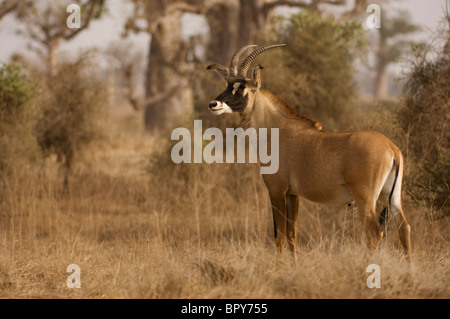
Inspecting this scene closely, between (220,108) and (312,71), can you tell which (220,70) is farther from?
(312,71)

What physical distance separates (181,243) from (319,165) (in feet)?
9.25

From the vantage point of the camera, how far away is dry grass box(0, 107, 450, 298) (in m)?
5.39

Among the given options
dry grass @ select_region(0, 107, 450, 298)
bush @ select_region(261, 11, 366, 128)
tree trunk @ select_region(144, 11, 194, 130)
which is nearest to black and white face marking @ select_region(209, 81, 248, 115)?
dry grass @ select_region(0, 107, 450, 298)

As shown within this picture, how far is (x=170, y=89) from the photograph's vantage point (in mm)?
24734

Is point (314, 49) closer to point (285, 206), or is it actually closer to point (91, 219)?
point (91, 219)

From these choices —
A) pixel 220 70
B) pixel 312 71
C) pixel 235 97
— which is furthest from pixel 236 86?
pixel 312 71

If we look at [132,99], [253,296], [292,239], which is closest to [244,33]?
[132,99]

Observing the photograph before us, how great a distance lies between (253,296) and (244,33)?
14.6 m

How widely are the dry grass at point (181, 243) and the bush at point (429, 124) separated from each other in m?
0.35

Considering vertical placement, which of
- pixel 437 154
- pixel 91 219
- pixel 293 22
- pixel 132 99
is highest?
pixel 293 22

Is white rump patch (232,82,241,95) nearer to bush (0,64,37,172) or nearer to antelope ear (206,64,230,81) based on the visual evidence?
antelope ear (206,64,230,81)

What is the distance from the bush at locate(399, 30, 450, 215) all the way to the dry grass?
35 cm

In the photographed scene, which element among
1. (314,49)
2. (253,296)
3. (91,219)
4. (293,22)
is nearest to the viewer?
(253,296)

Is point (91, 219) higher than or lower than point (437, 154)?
lower
